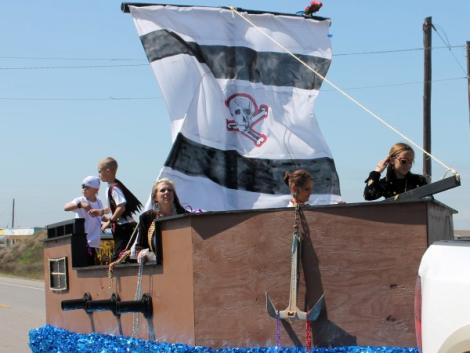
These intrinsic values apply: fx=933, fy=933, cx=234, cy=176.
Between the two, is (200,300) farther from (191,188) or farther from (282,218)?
(191,188)

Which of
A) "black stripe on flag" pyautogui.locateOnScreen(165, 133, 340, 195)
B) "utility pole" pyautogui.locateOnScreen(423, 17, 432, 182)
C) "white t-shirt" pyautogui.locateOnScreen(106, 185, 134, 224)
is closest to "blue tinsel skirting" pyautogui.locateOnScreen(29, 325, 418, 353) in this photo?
"white t-shirt" pyautogui.locateOnScreen(106, 185, 134, 224)

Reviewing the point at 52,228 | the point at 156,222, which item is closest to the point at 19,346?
the point at 52,228

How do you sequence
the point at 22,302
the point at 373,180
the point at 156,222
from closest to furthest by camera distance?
the point at 156,222
the point at 373,180
the point at 22,302

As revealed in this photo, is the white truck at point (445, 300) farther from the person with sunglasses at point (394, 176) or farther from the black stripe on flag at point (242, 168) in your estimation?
the black stripe on flag at point (242, 168)

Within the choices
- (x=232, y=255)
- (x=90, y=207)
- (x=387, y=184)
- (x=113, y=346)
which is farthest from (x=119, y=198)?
(x=232, y=255)

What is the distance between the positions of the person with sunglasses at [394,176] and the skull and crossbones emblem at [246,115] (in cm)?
262

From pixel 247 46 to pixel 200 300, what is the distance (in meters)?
4.49

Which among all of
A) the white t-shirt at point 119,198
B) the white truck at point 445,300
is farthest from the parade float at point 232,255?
the white truck at point 445,300

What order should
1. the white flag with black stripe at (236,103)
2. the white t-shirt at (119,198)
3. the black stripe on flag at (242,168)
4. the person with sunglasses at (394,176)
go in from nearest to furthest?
the person with sunglasses at (394,176) → the white t-shirt at (119,198) → the black stripe on flag at (242,168) → the white flag with black stripe at (236,103)

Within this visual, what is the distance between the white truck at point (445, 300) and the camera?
3698mm

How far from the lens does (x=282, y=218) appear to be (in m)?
5.43

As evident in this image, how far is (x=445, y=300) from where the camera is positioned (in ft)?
12.4

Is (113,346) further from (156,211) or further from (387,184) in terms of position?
(387,184)

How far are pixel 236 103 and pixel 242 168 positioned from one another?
0.74 meters
